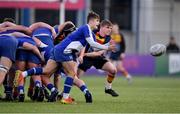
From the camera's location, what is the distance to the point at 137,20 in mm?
40750

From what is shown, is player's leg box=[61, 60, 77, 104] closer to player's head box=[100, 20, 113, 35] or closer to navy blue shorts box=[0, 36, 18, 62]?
navy blue shorts box=[0, 36, 18, 62]

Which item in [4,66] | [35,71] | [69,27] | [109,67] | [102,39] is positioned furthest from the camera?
[109,67]

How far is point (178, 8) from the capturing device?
43219mm

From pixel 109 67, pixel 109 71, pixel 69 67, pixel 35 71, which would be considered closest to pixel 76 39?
pixel 69 67

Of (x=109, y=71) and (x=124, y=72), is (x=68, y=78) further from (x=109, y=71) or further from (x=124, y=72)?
(x=124, y=72)

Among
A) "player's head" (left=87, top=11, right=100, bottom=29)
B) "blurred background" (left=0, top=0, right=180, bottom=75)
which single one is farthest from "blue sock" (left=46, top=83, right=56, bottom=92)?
"blurred background" (left=0, top=0, right=180, bottom=75)

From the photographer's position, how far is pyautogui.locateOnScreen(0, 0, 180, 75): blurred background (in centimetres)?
3738

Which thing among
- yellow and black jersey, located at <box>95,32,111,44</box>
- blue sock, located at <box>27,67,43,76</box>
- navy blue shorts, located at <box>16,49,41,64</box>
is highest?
yellow and black jersey, located at <box>95,32,111,44</box>

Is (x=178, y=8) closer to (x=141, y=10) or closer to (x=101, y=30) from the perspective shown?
(x=141, y=10)

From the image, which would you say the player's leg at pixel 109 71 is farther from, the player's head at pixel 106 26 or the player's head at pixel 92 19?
the player's head at pixel 92 19

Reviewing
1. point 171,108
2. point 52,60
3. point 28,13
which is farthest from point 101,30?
point 28,13

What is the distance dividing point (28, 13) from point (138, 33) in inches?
241

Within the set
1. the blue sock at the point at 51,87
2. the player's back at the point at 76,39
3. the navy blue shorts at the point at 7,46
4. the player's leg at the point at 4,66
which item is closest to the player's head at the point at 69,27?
the player's back at the point at 76,39

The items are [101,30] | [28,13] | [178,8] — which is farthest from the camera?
[178,8]
